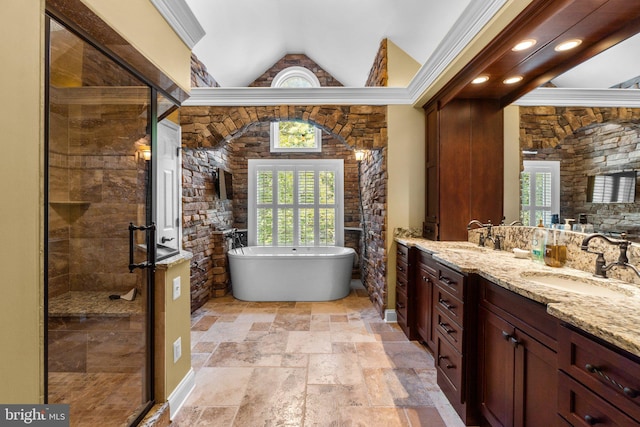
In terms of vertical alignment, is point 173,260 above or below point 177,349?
above

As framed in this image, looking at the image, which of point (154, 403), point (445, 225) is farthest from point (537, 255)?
point (154, 403)

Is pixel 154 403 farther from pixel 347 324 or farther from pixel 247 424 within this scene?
pixel 347 324

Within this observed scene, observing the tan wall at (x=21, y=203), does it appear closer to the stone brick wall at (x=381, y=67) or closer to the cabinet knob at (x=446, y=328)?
the cabinet knob at (x=446, y=328)

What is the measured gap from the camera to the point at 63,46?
1.46 meters

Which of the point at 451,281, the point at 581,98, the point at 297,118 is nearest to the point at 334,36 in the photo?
the point at 297,118

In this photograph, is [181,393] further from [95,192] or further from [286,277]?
[286,277]

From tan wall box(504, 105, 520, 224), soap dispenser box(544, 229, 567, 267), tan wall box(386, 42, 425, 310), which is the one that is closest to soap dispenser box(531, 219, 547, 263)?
soap dispenser box(544, 229, 567, 267)

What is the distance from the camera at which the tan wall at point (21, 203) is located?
801 millimetres

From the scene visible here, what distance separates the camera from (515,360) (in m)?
1.35

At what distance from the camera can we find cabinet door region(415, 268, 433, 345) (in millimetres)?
2418

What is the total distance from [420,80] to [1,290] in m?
3.13

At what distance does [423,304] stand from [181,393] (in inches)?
78.3

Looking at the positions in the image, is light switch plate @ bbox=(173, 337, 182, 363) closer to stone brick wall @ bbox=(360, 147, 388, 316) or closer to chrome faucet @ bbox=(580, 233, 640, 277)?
stone brick wall @ bbox=(360, 147, 388, 316)

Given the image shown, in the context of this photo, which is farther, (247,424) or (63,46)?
(247,424)
